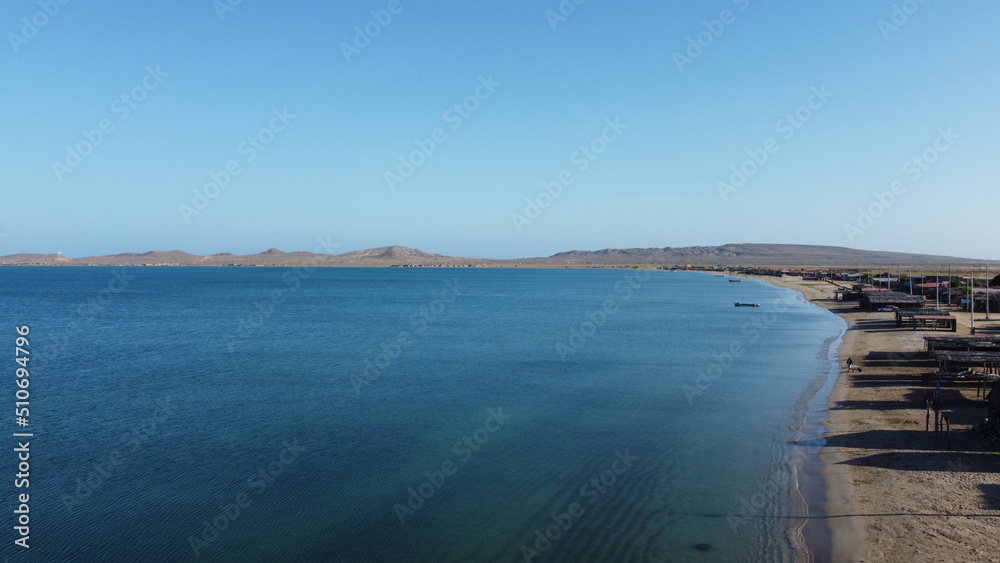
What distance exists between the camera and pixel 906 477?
49.3 ft

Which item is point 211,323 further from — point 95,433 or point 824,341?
point 824,341

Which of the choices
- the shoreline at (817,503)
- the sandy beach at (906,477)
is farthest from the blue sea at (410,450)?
the sandy beach at (906,477)

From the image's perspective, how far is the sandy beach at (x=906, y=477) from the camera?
11.9m

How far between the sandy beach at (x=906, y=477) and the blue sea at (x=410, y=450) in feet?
4.01

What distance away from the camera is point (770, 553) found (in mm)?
12070

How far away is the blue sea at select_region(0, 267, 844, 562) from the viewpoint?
12.9 m

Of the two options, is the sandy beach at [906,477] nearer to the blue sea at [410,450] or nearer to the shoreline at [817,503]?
the shoreline at [817,503]

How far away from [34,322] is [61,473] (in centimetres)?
4786

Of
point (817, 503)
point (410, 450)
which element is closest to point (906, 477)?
point (817, 503)


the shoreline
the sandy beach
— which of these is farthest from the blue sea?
the sandy beach

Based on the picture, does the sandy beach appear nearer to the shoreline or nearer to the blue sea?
the shoreline

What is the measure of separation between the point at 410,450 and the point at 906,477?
13355 millimetres

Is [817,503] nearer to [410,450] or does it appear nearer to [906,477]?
[906,477]

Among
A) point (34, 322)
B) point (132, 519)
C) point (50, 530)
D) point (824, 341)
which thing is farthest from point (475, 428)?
point (34, 322)
